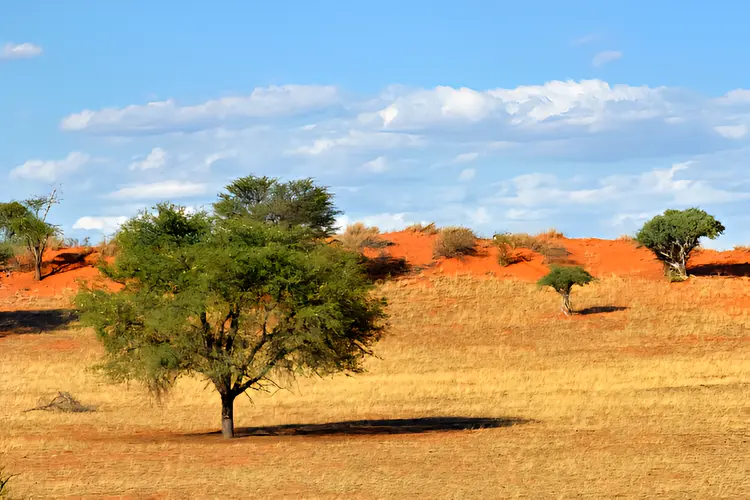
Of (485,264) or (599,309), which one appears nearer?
(599,309)

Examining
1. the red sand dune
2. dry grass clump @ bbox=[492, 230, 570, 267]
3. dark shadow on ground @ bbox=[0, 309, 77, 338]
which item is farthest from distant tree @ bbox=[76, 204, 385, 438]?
dry grass clump @ bbox=[492, 230, 570, 267]

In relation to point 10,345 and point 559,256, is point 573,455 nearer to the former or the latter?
point 10,345

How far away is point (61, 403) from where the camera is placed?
32938mm

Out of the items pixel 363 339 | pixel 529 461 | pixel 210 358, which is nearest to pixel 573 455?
pixel 529 461

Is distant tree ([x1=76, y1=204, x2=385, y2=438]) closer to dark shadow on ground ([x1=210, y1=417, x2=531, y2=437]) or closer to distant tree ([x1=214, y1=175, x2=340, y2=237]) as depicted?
dark shadow on ground ([x1=210, y1=417, x2=531, y2=437])

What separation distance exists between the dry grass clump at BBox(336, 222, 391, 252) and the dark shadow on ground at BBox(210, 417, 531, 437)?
41.8 meters

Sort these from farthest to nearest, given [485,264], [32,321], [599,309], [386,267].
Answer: [485,264]
[386,267]
[32,321]
[599,309]

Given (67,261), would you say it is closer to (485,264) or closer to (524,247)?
(485,264)

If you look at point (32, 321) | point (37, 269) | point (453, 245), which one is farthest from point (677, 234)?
point (37, 269)

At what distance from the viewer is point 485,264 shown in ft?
236

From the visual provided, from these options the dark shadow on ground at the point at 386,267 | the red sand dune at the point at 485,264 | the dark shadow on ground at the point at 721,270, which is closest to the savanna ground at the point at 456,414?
the dark shadow on ground at the point at 721,270

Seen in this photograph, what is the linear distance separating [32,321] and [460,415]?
118 feet

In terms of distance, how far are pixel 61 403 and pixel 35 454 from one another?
10.4 m

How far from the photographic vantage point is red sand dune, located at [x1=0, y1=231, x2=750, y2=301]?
6894 centimetres
